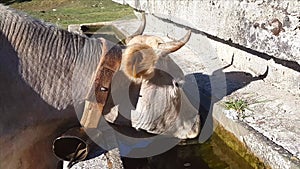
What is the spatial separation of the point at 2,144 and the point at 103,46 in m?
0.75

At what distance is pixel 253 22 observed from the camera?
5.25 meters

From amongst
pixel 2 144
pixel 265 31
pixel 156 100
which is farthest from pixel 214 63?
pixel 2 144

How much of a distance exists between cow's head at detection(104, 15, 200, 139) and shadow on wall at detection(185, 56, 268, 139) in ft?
3.69

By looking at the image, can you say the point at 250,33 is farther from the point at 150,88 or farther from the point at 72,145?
the point at 72,145

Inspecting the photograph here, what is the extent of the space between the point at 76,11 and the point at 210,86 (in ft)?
27.2

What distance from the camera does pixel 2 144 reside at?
276 cm

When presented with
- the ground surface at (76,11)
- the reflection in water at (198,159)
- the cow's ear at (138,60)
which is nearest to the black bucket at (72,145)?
the cow's ear at (138,60)

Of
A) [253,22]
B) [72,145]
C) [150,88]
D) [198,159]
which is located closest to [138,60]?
[150,88]

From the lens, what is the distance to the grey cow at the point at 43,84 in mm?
2773

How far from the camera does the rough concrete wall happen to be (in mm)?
4625

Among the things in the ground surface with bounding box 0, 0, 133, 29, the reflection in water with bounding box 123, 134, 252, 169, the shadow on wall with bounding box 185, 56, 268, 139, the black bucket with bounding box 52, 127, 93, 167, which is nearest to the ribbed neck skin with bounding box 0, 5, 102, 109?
the black bucket with bounding box 52, 127, 93, 167

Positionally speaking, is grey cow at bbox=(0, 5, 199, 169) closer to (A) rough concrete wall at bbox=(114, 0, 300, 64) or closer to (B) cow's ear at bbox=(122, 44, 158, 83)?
(B) cow's ear at bbox=(122, 44, 158, 83)

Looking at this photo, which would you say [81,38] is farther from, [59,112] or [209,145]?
[209,145]

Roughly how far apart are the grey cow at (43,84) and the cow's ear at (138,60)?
0.04 feet
